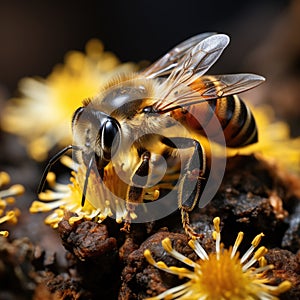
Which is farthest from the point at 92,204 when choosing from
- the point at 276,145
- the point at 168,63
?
the point at 276,145

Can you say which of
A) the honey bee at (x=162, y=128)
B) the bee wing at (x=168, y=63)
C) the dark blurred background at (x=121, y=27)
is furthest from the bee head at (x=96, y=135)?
the dark blurred background at (x=121, y=27)

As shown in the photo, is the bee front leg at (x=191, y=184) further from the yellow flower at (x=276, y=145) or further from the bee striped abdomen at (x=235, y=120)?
the yellow flower at (x=276, y=145)

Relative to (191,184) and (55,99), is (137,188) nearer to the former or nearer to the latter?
(191,184)

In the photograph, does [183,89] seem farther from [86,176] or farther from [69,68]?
[69,68]

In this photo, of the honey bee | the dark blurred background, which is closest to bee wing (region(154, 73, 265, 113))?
the honey bee

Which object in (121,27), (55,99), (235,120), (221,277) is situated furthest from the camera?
(121,27)

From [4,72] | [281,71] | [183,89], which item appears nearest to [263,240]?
[183,89]
